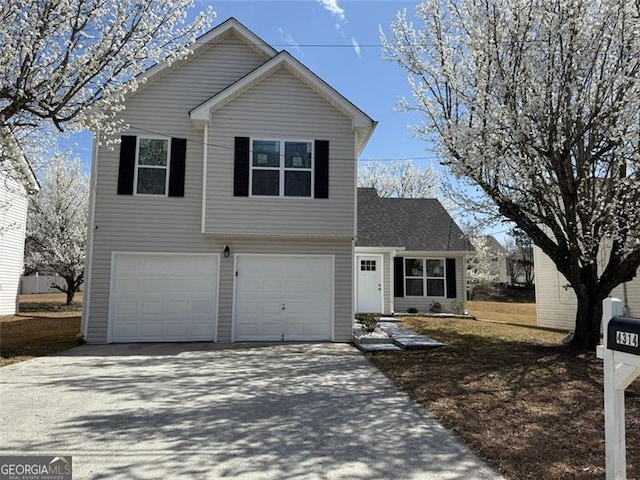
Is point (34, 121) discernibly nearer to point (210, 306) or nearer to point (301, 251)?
point (210, 306)

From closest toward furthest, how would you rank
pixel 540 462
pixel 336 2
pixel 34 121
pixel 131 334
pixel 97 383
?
pixel 540 462 → pixel 97 383 → pixel 34 121 → pixel 336 2 → pixel 131 334

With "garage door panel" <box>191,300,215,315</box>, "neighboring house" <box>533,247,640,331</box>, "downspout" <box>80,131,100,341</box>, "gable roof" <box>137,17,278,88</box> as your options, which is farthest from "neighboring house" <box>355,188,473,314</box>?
"downspout" <box>80,131,100,341</box>

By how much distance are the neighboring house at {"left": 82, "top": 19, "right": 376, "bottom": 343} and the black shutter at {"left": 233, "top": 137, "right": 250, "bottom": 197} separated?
0.08ft

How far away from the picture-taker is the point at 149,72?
11086 mm

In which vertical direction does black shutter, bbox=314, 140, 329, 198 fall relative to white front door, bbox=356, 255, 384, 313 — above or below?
above

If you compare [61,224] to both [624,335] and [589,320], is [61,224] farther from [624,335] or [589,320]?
[624,335]

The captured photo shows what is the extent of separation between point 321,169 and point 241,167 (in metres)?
1.98

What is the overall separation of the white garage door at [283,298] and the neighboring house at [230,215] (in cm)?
3

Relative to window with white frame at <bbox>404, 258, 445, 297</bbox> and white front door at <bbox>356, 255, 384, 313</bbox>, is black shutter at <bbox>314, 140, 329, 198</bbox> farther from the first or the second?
window with white frame at <bbox>404, 258, 445, 297</bbox>

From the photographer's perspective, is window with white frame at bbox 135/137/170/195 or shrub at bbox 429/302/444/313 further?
shrub at bbox 429/302/444/313

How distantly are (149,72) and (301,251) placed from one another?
19.3ft

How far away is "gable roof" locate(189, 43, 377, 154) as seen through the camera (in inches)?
426

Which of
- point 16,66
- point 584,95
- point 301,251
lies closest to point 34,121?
point 16,66

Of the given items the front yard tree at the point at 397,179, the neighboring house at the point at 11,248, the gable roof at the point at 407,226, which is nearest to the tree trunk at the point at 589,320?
the gable roof at the point at 407,226
